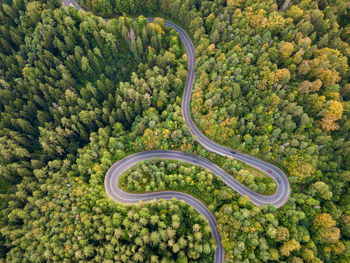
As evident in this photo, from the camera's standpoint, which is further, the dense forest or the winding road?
the winding road

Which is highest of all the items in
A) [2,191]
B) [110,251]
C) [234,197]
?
[234,197]

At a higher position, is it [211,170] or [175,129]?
[175,129]

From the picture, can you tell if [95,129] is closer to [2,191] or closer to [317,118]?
[2,191]

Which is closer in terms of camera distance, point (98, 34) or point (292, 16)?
point (292, 16)

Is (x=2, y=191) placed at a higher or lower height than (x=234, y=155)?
lower

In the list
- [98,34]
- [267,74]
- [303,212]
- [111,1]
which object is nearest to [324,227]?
[303,212]

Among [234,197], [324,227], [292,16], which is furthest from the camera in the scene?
[292,16]

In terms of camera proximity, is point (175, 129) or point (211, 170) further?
point (175, 129)

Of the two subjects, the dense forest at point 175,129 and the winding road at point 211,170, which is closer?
the dense forest at point 175,129
